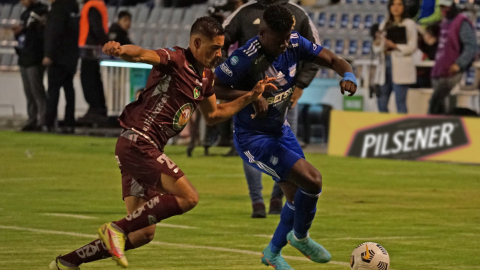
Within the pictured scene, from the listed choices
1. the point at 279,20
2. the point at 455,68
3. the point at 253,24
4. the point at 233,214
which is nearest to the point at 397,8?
the point at 455,68

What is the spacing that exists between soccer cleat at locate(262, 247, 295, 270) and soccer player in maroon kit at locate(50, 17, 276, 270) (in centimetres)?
122

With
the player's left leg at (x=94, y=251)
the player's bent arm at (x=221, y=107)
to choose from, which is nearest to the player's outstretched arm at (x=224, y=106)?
the player's bent arm at (x=221, y=107)

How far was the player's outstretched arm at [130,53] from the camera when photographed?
573cm

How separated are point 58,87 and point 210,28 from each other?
15.7 m

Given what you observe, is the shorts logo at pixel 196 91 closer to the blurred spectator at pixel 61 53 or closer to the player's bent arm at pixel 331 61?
the player's bent arm at pixel 331 61

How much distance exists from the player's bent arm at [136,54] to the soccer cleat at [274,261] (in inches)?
77.3

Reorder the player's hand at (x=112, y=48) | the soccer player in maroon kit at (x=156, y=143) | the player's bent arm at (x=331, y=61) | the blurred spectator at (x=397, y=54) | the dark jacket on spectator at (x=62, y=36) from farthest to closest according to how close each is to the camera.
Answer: the dark jacket on spectator at (x=62, y=36) → the blurred spectator at (x=397, y=54) → the player's bent arm at (x=331, y=61) → the soccer player in maroon kit at (x=156, y=143) → the player's hand at (x=112, y=48)

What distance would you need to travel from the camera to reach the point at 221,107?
6812 mm

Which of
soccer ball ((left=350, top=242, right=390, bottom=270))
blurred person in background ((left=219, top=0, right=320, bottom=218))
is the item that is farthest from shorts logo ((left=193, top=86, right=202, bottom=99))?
blurred person in background ((left=219, top=0, right=320, bottom=218))

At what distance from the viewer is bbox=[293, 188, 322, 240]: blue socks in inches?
283

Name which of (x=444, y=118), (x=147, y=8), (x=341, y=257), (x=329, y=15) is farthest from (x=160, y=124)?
(x=147, y=8)

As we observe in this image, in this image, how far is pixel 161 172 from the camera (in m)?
6.22

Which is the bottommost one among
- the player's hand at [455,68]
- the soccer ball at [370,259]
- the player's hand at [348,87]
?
the player's hand at [455,68]

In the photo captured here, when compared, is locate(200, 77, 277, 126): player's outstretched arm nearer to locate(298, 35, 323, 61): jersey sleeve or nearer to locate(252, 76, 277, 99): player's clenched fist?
locate(252, 76, 277, 99): player's clenched fist
